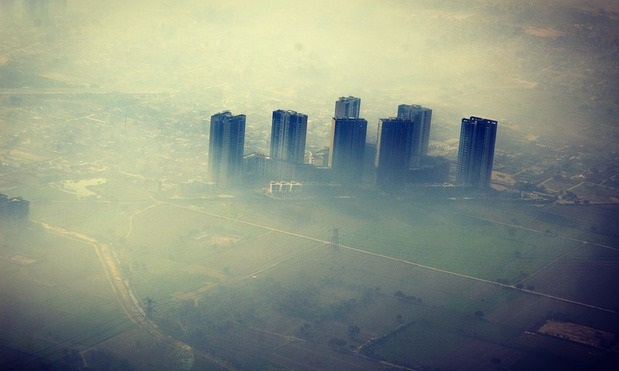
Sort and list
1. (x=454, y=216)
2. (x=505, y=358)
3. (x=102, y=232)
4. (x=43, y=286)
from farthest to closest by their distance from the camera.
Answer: (x=454, y=216), (x=102, y=232), (x=43, y=286), (x=505, y=358)

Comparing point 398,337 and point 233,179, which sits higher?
point 233,179

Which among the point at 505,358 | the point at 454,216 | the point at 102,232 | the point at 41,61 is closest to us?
the point at 505,358

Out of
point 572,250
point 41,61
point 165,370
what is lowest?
point 165,370

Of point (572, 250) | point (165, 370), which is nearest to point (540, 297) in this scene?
point (572, 250)

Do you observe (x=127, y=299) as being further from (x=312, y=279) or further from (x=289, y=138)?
(x=289, y=138)

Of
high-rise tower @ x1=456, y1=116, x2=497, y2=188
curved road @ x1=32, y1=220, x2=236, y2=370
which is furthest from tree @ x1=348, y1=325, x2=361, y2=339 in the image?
high-rise tower @ x1=456, y1=116, x2=497, y2=188

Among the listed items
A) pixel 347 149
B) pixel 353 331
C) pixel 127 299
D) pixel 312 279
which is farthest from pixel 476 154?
pixel 127 299

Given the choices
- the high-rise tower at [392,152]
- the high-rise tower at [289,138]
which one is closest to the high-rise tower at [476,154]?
the high-rise tower at [392,152]

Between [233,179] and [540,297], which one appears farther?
[233,179]

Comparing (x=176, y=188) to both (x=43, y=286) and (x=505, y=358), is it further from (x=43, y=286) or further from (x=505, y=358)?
(x=505, y=358)
